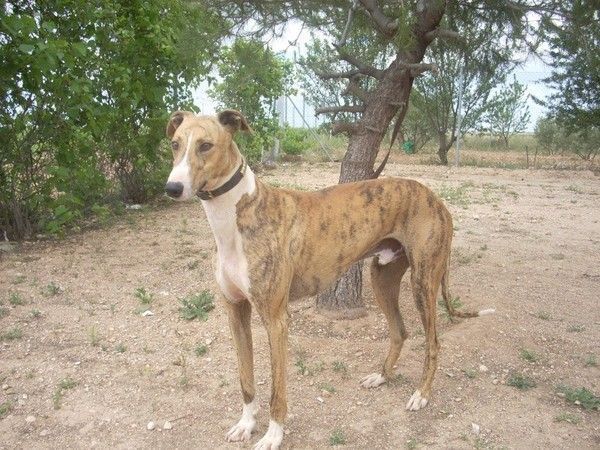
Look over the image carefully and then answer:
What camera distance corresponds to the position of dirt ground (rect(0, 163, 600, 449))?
321 cm

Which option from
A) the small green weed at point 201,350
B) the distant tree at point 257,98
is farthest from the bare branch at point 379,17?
the distant tree at point 257,98

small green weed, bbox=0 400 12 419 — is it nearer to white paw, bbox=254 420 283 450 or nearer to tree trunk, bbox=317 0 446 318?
white paw, bbox=254 420 283 450

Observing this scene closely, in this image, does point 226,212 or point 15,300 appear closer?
point 226,212

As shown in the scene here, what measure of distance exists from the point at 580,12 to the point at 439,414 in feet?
9.15

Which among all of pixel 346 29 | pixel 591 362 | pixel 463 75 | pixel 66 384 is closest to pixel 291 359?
pixel 66 384

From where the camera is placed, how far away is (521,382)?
11.8 feet

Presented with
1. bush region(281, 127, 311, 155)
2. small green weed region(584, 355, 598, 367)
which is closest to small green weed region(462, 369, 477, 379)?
small green weed region(584, 355, 598, 367)

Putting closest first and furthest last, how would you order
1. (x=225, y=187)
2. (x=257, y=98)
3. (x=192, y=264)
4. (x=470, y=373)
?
1. (x=225, y=187)
2. (x=470, y=373)
3. (x=192, y=264)
4. (x=257, y=98)

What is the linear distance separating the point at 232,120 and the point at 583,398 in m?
2.58

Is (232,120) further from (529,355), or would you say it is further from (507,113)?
(507,113)

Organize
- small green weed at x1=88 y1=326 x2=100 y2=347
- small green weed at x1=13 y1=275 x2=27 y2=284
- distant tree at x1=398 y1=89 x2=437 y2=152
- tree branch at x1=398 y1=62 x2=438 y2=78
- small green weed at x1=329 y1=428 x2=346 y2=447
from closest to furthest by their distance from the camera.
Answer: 1. small green weed at x1=329 y1=428 x2=346 y2=447
2. tree branch at x1=398 y1=62 x2=438 y2=78
3. small green weed at x1=88 y1=326 x2=100 y2=347
4. small green weed at x1=13 y1=275 x2=27 y2=284
5. distant tree at x1=398 y1=89 x2=437 y2=152

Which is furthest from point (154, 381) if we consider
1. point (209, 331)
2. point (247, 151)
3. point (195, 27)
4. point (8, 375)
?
point (247, 151)

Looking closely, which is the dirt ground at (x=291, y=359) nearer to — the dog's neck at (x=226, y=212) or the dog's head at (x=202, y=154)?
the dog's neck at (x=226, y=212)

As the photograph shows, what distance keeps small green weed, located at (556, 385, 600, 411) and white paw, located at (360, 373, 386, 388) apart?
43.3 inches
